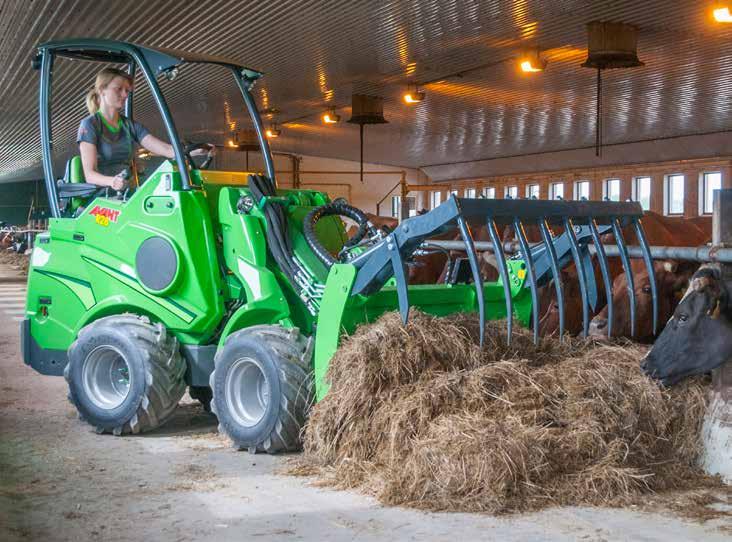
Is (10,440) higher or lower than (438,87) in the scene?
lower

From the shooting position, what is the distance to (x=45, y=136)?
613 centimetres

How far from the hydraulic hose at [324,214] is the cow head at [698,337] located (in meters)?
1.68

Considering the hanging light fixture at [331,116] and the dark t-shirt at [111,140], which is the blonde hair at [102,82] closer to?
the dark t-shirt at [111,140]

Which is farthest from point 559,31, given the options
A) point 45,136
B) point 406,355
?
point 406,355

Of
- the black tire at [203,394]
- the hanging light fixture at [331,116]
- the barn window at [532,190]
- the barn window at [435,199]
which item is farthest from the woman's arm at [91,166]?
the barn window at [435,199]

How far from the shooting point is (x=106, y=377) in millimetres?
5719

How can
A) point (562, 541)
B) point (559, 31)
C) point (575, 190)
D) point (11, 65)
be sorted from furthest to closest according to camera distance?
point (575, 190) < point (11, 65) < point (559, 31) < point (562, 541)

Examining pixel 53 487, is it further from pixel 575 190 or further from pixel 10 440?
pixel 575 190

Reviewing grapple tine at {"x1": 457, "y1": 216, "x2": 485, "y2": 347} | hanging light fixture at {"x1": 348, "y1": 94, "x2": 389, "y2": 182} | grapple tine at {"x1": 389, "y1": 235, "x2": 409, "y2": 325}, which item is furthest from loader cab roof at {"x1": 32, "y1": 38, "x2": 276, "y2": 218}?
hanging light fixture at {"x1": 348, "y1": 94, "x2": 389, "y2": 182}

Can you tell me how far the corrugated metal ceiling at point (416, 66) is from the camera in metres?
11.6

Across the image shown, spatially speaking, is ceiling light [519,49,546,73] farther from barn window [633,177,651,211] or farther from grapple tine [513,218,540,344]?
barn window [633,177,651,211]

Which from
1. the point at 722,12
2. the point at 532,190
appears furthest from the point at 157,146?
the point at 532,190

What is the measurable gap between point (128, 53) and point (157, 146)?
650 mm

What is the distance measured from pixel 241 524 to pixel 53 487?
Answer: 42.5 inches
